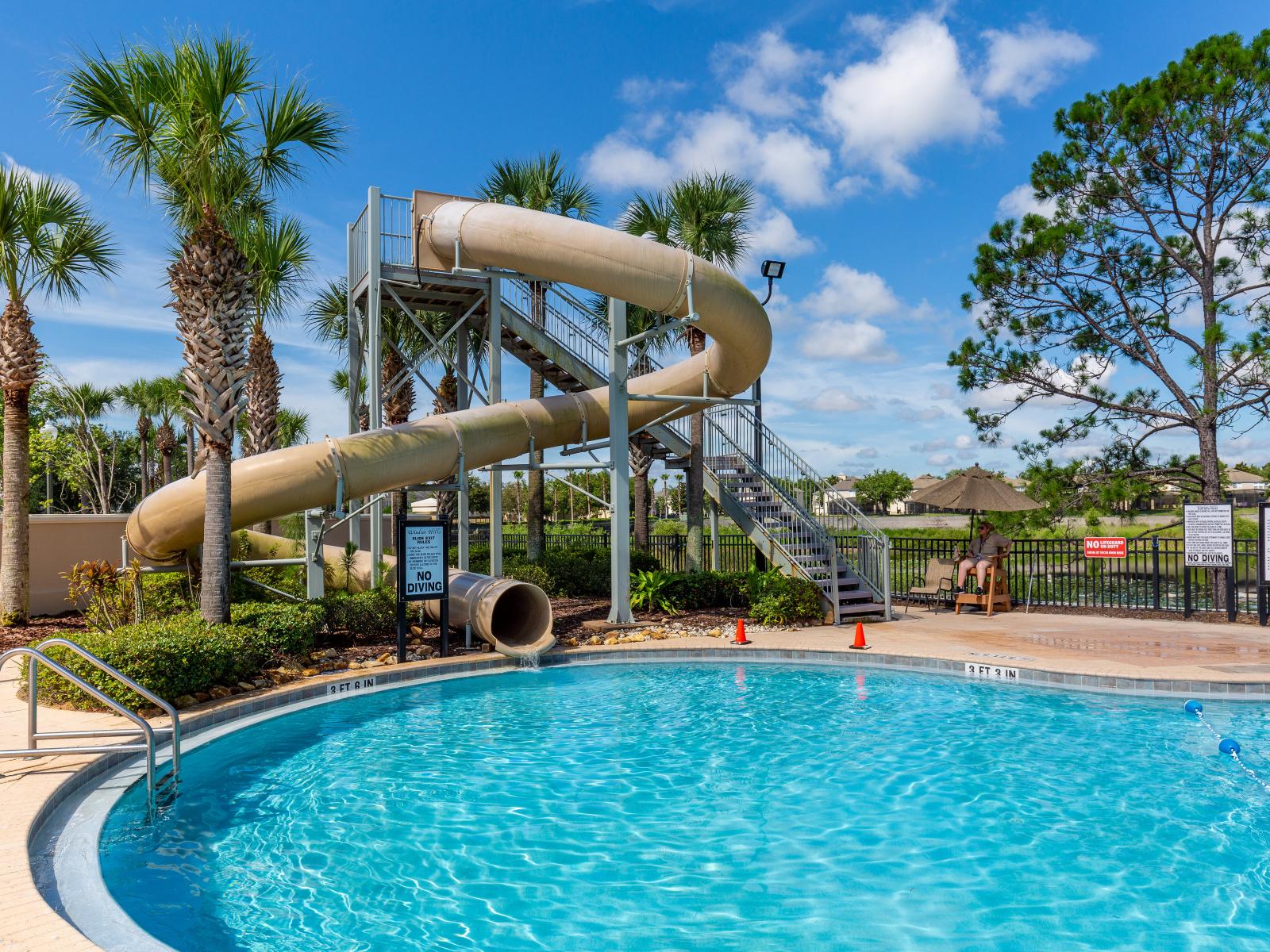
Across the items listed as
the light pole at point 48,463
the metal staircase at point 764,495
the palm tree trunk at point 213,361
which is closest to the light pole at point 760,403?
the metal staircase at point 764,495

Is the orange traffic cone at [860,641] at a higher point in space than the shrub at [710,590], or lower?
lower

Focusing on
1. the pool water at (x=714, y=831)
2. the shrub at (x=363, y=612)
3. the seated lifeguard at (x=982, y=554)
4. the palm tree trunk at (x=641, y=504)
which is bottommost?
the pool water at (x=714, y=831)

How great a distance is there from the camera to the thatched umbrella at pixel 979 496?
53.9 feet

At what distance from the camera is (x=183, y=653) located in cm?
873

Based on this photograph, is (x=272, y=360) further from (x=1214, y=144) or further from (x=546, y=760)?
(x=1214, y=144)

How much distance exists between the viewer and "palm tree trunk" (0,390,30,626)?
13.3 meters

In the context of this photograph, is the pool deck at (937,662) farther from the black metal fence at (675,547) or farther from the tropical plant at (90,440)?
the tropical plant at (90,440)

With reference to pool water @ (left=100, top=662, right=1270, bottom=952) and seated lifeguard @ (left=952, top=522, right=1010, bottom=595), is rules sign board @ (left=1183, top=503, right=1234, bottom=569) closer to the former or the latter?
seated lifeguard @ (left=952, top=522, right=1010, bottom=595)

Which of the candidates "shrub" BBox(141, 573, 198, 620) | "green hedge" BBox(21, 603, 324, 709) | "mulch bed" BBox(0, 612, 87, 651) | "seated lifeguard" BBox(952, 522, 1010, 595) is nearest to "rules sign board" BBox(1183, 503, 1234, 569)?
"seated lifeguard" BBox(952, 522, 1010, 595)

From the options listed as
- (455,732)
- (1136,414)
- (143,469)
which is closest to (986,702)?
(455,732)

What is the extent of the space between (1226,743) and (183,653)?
10654mm

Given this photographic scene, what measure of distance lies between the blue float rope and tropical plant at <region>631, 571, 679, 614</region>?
8621 mm

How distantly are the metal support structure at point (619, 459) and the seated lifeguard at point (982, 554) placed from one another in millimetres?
7173

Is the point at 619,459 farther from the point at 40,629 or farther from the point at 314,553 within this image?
the point at 40,629
